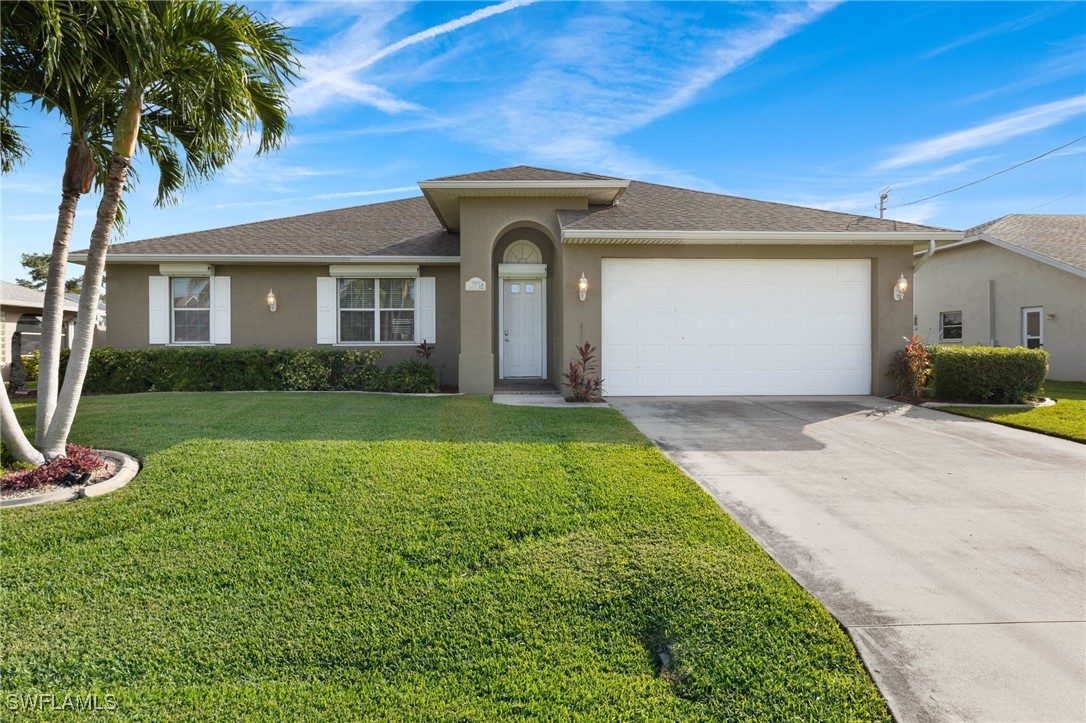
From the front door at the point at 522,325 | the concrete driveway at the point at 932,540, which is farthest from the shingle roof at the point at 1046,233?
the front door at the point at 522,325

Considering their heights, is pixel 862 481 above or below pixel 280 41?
below

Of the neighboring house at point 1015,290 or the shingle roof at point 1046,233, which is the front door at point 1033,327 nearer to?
the neighboring house at point 1015,290

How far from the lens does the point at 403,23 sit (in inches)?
396

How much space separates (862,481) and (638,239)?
6.08m

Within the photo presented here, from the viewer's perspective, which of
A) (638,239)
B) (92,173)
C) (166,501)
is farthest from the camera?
(638,239)

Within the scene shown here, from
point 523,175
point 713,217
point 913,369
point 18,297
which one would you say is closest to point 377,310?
point 523,175

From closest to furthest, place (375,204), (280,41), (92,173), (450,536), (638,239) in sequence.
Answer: (450,536) < (92,173) < (280,41) < (638,239) < (375,204)

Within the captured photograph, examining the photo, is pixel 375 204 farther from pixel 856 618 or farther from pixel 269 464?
pixel 856 618

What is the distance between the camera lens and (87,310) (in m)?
5.41

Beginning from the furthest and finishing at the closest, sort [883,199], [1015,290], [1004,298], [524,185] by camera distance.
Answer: [883,199] < [1004,298] < [1015,290] < [524,185]

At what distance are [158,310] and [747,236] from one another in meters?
12.9

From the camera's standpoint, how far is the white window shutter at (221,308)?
12.2 metres

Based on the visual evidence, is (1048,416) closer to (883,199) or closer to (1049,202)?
(1049,202)

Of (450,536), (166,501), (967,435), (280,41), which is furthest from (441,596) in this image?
(967,435)
